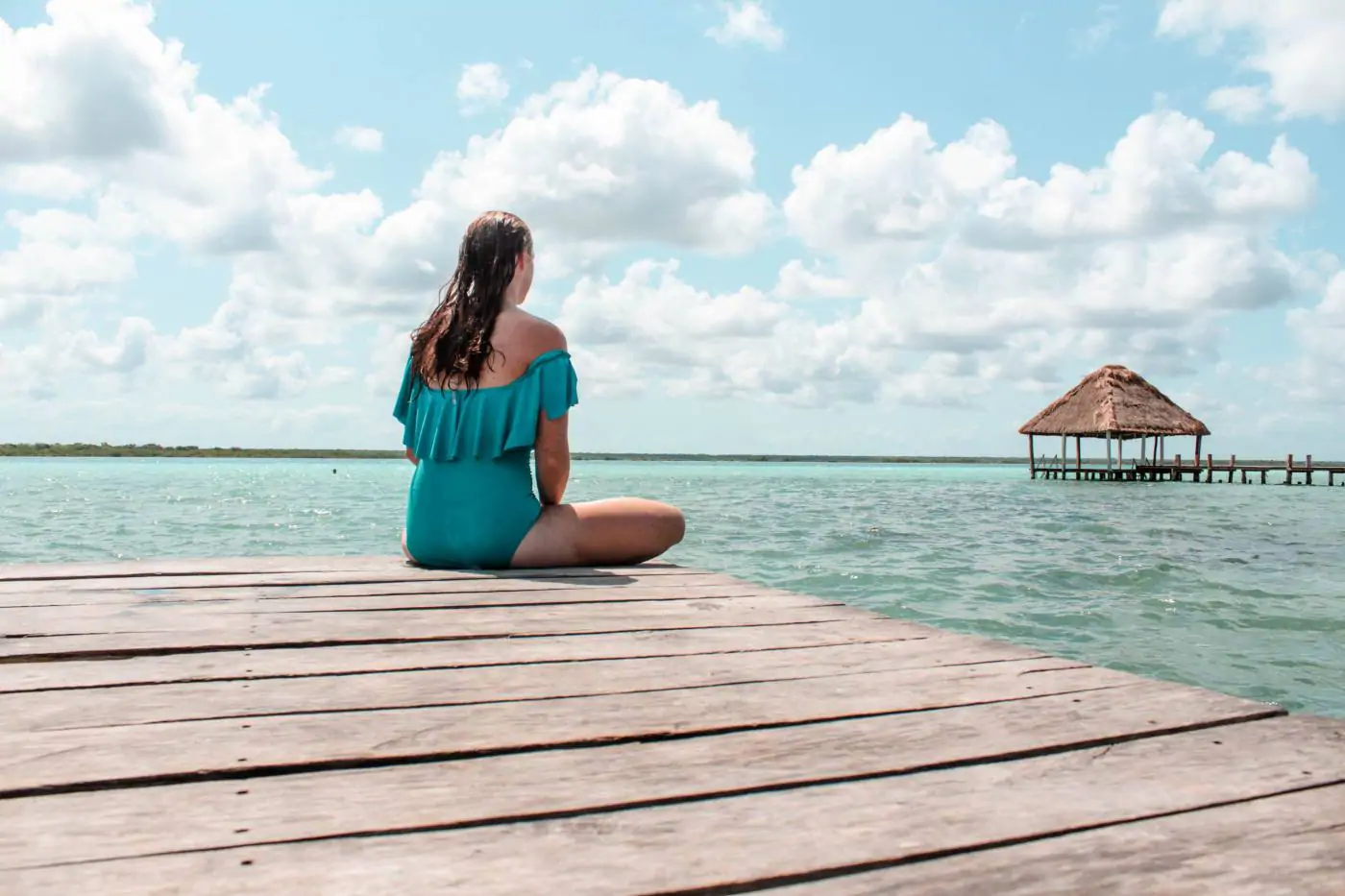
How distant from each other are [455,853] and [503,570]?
242cm

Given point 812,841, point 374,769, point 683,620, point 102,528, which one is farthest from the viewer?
point 102,528

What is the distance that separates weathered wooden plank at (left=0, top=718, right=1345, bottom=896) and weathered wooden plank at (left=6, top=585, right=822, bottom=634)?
1.47m

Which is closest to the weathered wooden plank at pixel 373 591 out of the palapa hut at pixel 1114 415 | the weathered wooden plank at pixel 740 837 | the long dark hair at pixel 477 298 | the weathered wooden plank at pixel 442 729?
the long dark hair at pixel 477 298

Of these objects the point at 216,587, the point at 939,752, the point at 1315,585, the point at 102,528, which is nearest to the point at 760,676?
the point at 939,752

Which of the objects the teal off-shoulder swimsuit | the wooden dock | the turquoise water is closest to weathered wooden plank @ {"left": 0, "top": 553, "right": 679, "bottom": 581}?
the teal off-shoulder swimsuit

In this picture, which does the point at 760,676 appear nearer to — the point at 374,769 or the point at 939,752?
the point at 939,752

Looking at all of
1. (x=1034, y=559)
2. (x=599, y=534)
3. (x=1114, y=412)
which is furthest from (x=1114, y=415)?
(x=599, y=534)

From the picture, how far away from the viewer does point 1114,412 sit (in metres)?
37.7

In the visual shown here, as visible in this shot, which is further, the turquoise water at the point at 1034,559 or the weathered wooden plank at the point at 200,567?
the turquoise water at the point at 1034,559

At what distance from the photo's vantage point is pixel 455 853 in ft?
3.63

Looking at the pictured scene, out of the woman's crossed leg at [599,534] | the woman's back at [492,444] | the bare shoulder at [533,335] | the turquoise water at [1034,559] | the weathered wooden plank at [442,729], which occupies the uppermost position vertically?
the bare shoulder at [533,335]

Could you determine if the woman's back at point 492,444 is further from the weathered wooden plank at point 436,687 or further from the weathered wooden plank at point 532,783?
the weathered wooden plank at point 532,783

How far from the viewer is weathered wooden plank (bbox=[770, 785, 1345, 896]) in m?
1.05

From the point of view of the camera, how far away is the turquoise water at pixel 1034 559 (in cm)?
591
